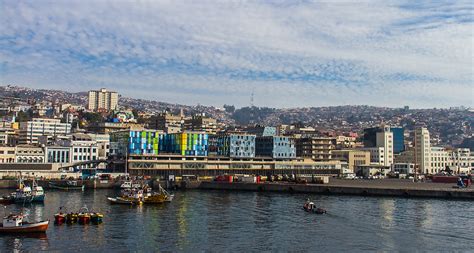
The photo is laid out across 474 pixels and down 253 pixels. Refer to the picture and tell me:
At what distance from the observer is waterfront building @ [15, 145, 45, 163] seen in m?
119

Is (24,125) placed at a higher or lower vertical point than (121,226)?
higher

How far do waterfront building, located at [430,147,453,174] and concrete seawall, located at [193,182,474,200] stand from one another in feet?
238

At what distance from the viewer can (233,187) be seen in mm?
98625

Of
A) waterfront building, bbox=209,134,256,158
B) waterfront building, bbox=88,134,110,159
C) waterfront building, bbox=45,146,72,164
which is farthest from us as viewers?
waterfront building, bbox=209,134,256,158

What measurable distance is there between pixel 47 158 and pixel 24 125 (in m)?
57.1

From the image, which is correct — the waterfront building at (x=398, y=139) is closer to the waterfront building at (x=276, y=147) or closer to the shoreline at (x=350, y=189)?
the waterfront building at (x=276, y=147)

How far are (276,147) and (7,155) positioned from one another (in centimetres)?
6238

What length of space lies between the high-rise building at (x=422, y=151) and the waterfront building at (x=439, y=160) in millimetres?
2406

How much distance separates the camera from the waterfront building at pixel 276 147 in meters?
137

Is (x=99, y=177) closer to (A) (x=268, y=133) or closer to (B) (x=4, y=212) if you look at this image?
(B) (x=4, y=212)

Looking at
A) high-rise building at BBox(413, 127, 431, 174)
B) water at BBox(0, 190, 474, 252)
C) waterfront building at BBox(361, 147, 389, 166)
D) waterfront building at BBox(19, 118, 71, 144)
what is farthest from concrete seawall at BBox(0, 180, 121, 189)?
high-rise building at BBox(413, 127, 431, 174)

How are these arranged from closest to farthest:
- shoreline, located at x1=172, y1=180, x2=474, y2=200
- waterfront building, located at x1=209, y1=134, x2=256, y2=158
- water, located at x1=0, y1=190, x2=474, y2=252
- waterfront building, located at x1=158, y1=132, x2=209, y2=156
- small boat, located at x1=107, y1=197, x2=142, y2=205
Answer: water, located at x1=0, y1=190, x2=474, y2=252 < small boat, located at x1=107, y1=197, x2=142, y2=205 < shoreline, located at x1=172, y1=180, x2=474, y2=200 < waterfront building, located at x1=158, y1=132, x2=209, y2=156 < waterfront building, located at x1=209, y1=134, x2=256, y2=158

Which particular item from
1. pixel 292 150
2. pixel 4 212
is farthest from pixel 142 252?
pixel 292 150

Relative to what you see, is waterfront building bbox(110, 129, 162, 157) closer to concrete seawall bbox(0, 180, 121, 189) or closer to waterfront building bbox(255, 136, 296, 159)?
concrete seawall bbox(0, 180, 121, 189)
